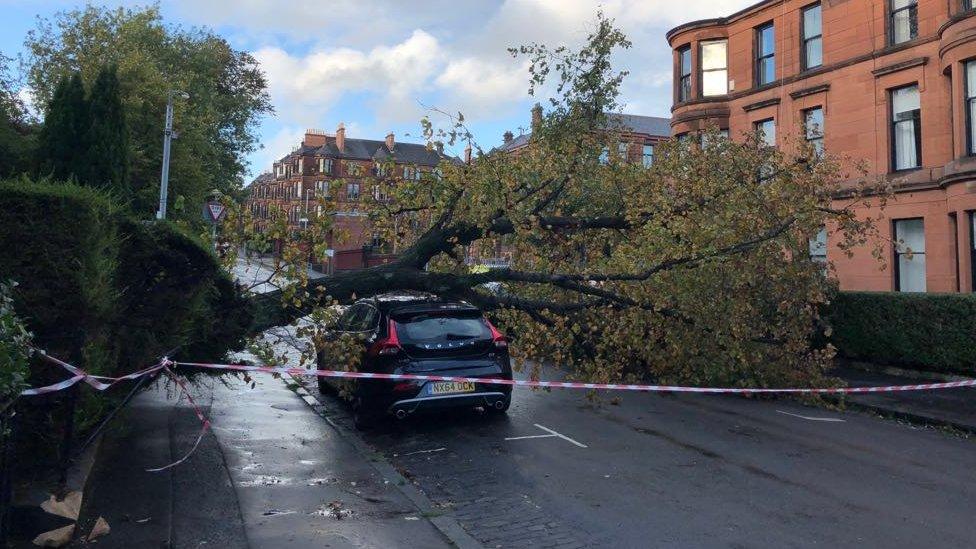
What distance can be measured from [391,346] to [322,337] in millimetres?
1048

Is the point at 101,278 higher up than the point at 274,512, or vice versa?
the point at 101,278

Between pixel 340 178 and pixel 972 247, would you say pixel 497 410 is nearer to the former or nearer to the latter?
pixel 340 178

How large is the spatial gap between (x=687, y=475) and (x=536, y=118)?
12452mm

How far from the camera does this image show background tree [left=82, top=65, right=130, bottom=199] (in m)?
10.1

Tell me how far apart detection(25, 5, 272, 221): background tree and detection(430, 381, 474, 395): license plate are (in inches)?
326

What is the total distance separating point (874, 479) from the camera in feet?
24.0

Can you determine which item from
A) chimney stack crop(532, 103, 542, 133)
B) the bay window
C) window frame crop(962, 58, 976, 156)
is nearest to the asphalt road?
chimney stack crop(532, 103, 542, 133)

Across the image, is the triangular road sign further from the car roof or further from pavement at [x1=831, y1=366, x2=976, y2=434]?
pavement at [x1=831, y1=366, x2=976, y2=434]

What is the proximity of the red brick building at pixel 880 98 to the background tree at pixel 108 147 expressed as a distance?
12574 mm

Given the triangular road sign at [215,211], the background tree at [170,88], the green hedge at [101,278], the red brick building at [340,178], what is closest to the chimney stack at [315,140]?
the red brick building at [340,178]

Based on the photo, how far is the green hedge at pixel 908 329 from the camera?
1379 cm

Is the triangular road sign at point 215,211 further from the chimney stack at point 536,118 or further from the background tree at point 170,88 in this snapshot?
the chimney stack at point 536,118

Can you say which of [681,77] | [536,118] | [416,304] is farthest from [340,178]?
[681,77]

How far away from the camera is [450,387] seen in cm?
881
